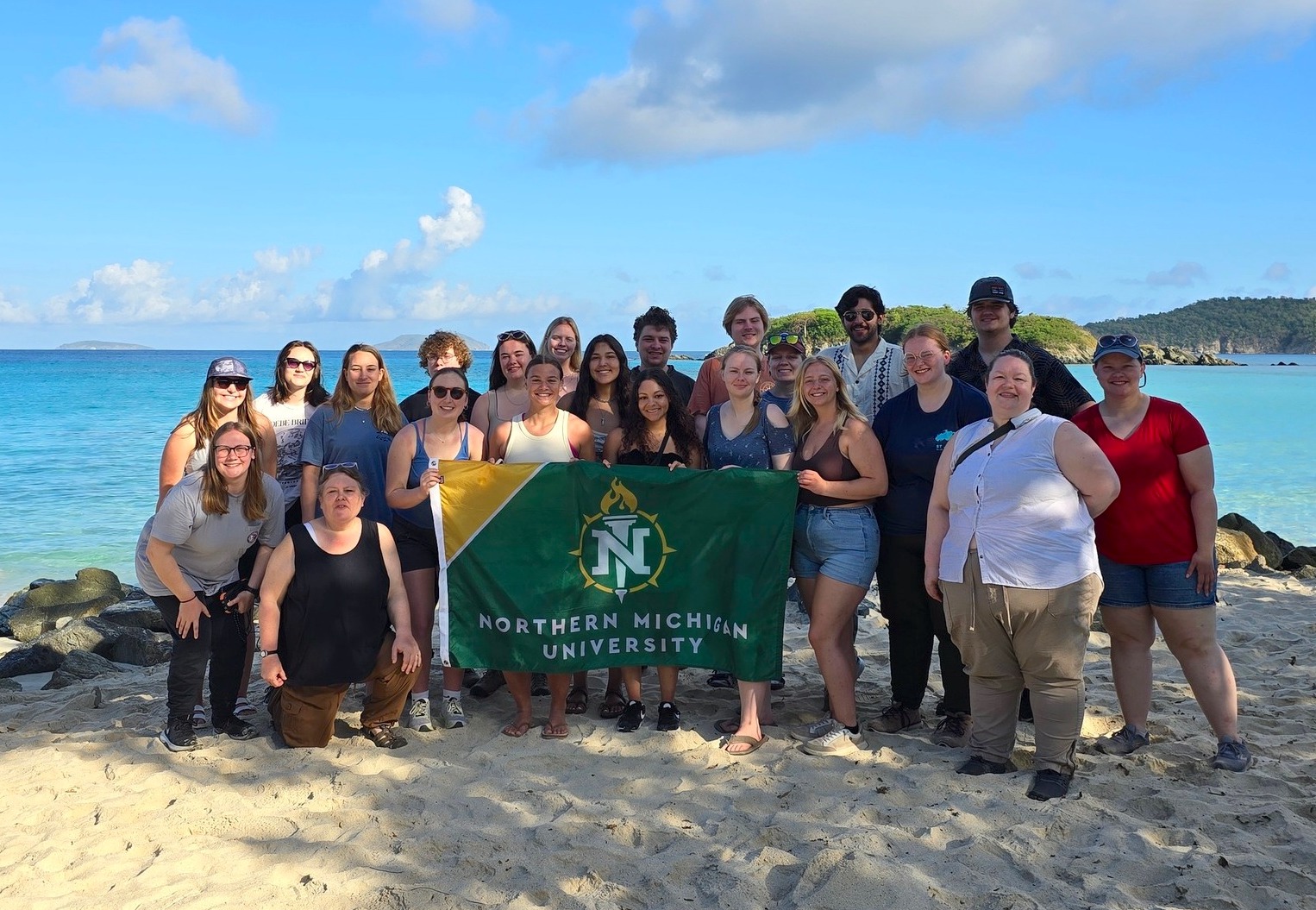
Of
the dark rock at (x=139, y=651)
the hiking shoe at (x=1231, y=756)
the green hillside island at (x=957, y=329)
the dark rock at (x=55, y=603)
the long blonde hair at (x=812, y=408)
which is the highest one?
the green hillside island at (x=957, y=329)

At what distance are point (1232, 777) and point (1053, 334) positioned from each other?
250 ft

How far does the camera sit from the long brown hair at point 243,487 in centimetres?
516

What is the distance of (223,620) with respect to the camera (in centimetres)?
541

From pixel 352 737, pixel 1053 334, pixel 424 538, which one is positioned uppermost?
pixel 1053 334

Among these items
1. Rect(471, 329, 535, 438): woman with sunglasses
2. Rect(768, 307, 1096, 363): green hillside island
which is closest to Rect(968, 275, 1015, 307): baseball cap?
Rect(471, 329, 535, 438): woman with sunglasses

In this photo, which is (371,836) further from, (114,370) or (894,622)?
(114,370)

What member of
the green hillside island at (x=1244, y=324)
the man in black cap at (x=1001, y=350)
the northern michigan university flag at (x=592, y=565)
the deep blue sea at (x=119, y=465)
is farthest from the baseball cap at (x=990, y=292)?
the green hillside island at (x=1244, y=324)

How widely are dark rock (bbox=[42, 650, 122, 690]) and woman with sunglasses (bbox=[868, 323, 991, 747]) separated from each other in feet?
19.4

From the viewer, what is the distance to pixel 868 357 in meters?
5.93

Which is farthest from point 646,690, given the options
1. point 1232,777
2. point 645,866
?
point 1232,777

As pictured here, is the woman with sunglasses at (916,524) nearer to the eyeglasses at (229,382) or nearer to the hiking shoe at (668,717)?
the hiking shoe at (668,717)

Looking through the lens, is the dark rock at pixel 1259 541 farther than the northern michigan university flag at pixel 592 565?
Yes

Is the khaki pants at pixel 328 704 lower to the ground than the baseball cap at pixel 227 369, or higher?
lower

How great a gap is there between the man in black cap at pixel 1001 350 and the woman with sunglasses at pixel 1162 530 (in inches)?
16.6
